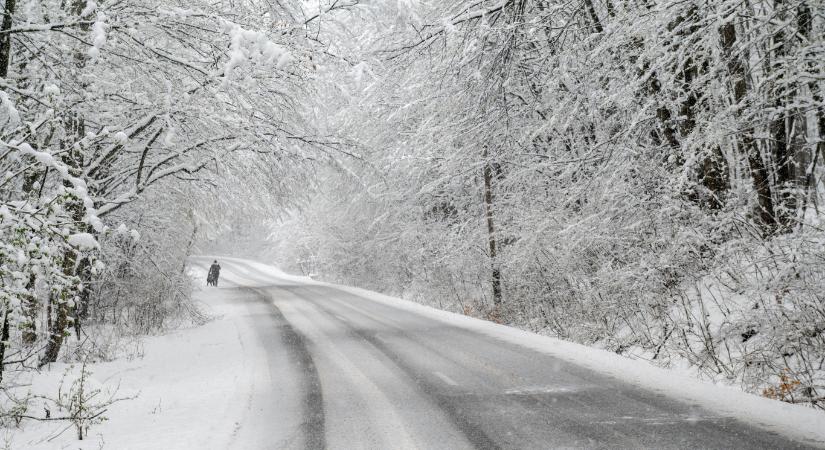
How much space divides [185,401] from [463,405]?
3.47 m

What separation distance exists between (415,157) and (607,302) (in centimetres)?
622

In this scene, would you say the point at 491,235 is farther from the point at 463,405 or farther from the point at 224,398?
the point at 224,398

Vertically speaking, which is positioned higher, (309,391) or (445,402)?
(445,402)

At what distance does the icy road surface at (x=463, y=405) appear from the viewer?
14.2ft

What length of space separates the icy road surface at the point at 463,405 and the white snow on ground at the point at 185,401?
5cm

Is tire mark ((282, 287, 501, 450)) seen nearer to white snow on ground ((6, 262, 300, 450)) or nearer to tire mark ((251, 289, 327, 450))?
tire mark ((251, 289, 327, 450))

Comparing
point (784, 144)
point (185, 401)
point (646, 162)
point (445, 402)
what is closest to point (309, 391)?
point (185, 401)

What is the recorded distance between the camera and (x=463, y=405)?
5395mm

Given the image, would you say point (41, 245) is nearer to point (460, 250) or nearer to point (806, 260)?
point (806, 260)

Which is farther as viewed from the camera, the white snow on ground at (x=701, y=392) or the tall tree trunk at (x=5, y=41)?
the tall tree trunk at (x=5, y=41)

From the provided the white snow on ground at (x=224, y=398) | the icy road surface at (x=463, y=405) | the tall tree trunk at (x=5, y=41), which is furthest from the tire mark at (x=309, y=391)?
the tall tree trunk at (x=5, y=41)

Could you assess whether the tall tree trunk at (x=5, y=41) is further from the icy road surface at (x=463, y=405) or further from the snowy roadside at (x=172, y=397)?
the icy road surface at (x=463, y=405)

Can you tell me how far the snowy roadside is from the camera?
4.89 m

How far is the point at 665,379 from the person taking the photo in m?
5.91
